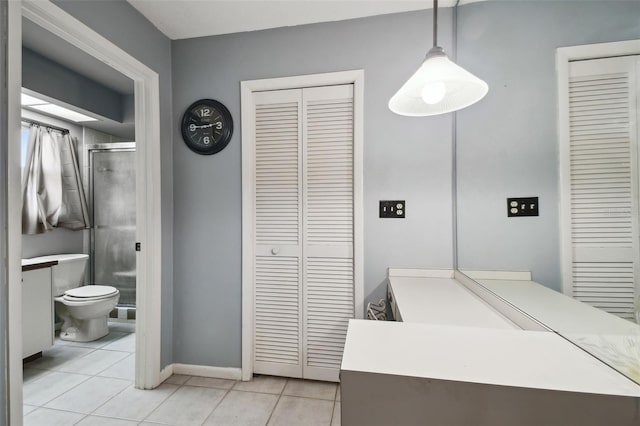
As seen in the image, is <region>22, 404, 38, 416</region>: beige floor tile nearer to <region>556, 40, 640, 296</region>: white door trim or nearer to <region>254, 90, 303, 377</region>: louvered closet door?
<region>254, 90, 303, 377</region>: louvered closet door

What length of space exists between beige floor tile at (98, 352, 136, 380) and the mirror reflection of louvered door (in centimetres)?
97

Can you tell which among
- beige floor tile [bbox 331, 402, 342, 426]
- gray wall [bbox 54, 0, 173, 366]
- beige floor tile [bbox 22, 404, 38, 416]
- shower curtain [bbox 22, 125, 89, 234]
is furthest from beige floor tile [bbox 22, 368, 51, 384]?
beige floor tile [bbox 331, 402, 342, 426]

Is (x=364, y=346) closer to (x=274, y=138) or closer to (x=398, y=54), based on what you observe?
(x=274, y=138)

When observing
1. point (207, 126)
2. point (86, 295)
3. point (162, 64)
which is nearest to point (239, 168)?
point (207, 126)

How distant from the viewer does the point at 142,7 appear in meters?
1.73

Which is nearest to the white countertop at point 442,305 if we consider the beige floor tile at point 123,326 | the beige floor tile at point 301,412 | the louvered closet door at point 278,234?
the louvered closet door at point 278,234

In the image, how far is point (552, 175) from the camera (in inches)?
35.0

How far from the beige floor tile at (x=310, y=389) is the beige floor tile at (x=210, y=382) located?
418 millimetres

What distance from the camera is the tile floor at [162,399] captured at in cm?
156

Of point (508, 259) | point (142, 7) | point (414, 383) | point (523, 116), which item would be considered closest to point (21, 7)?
point (142, 7)

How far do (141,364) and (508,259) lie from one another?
235 centimetres

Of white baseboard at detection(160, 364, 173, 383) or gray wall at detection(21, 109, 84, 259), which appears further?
gray wall at detection(21, 109, 84, 259)

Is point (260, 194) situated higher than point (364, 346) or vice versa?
point (260, 194)

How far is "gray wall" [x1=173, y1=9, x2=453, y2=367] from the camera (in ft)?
5.79
